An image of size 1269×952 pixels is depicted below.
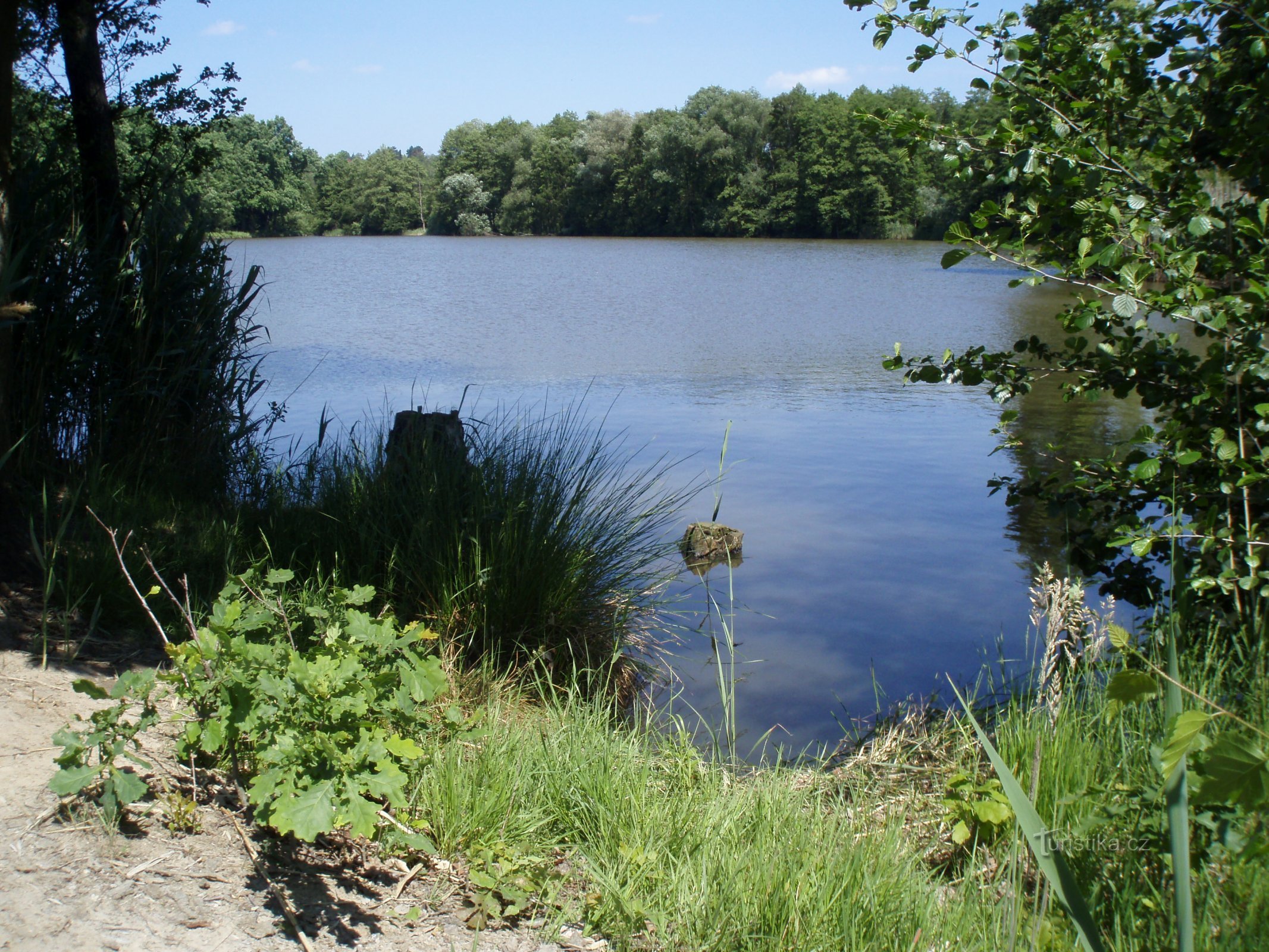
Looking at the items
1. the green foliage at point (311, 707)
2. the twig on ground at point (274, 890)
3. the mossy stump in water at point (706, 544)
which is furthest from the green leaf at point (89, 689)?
the mossy stump in water at point (706, 544)

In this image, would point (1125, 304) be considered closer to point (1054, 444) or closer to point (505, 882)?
point (1054, 444)

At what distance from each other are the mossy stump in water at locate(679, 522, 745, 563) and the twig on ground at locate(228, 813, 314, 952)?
4.03m

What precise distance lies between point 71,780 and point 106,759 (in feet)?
0.26

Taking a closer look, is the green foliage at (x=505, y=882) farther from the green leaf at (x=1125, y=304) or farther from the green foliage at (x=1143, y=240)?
the green leaf at (x=1125, y=304)

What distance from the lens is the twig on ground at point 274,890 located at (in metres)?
2.04

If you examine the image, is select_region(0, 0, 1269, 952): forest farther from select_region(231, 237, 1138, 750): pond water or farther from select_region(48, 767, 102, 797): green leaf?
select_region(231, 237, 1138, 750): pond water

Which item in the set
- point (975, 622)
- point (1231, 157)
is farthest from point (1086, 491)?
point (975, 622)

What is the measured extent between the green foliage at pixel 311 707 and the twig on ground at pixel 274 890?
0.24 ft

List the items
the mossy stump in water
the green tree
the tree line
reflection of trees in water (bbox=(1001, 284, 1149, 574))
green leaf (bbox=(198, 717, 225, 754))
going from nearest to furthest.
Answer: green leaf (bbox=(198, 717, 225, 754)), reflection of trees in water (bbox=(1001, 284, 1149, 574)), the mossy stump in water, the green tree, the tree line

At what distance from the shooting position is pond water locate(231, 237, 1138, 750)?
5.19 metres

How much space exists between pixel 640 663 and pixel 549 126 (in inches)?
3679

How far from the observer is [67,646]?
3.44m

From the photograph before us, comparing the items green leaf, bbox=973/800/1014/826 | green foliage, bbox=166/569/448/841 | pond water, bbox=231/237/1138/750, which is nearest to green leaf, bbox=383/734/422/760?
green foliage, bbox=166/569/448/841

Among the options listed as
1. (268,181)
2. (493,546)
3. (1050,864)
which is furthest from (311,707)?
(268,181)
